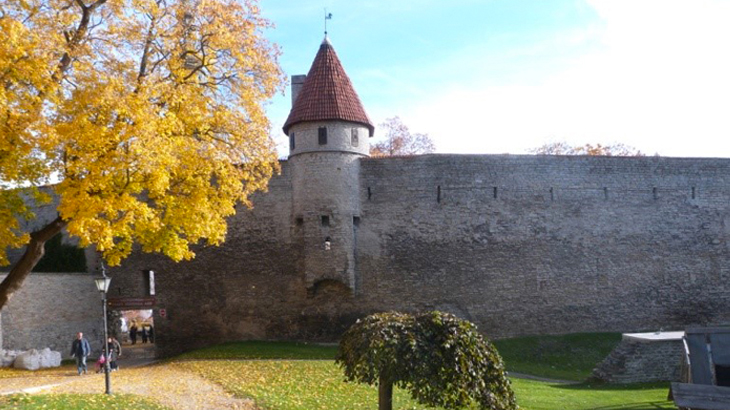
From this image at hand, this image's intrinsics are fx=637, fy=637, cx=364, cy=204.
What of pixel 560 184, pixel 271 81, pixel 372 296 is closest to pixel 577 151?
pixel 560 184

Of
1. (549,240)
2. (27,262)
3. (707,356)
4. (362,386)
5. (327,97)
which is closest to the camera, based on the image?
(707,356)

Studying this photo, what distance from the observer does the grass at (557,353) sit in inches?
765

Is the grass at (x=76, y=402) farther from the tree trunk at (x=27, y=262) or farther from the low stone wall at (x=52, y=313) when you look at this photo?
the low stone wall at (x=52, y=313)

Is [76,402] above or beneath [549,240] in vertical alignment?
beneath

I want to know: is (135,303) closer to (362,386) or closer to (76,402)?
(362,386)

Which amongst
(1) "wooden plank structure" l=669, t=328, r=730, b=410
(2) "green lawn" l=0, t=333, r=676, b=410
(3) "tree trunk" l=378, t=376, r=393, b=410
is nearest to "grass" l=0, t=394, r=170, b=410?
(2) "green lawn" l=0, t=333, r=676, b=410

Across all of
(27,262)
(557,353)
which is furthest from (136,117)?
(557,353)

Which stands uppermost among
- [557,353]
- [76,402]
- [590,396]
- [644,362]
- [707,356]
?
[707,356]

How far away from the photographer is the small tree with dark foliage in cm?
853

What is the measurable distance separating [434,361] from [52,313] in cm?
1726

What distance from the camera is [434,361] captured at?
28.2 feet

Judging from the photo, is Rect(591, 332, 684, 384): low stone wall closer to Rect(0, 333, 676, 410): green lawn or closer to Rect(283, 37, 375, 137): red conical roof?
Rect(0, 333, 676, 410): green lawn

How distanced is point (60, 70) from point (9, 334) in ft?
37.7

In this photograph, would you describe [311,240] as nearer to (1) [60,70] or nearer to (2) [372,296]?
(2) [372,296]
